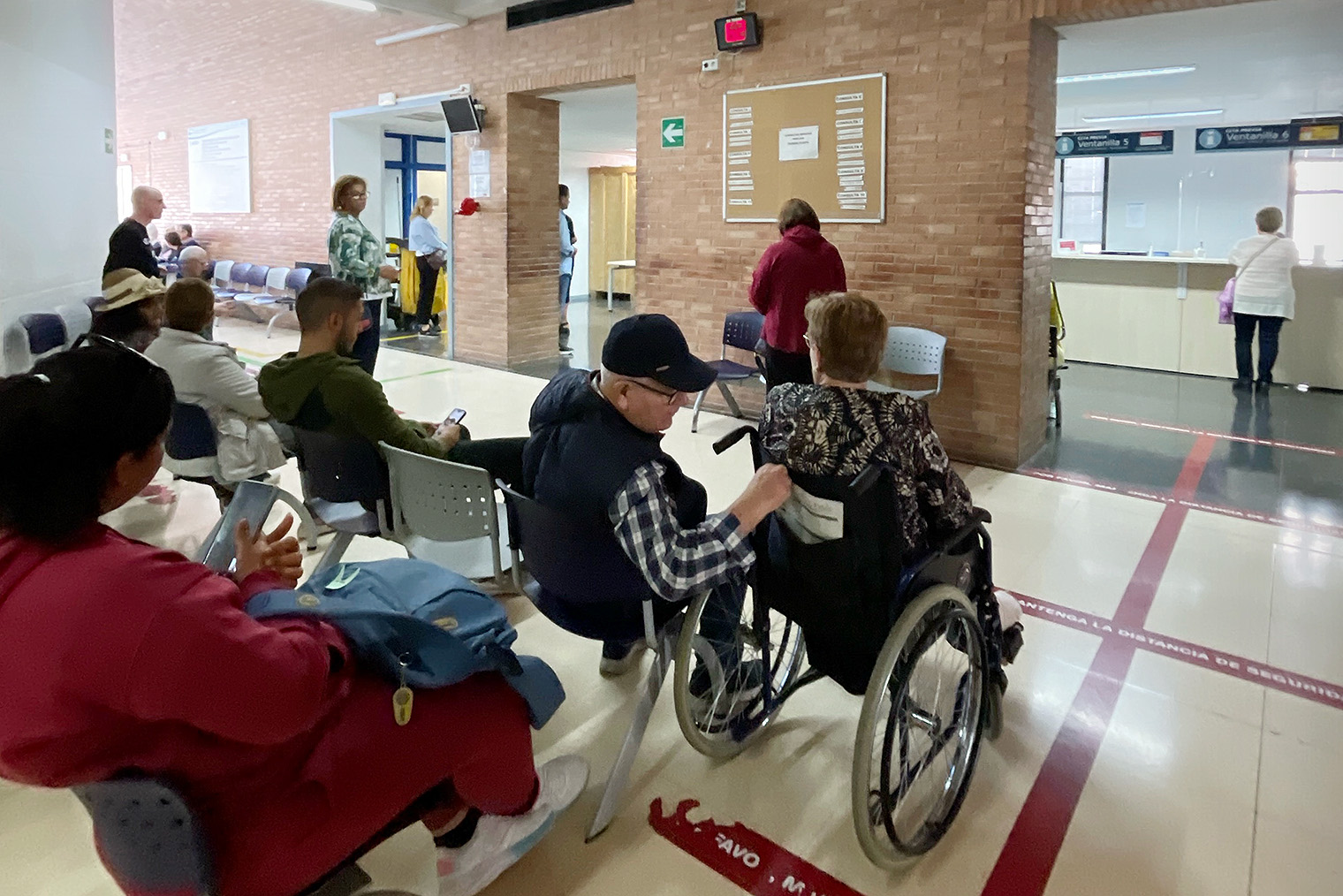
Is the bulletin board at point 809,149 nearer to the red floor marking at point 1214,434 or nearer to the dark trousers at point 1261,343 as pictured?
the red floor marking at point 1214,434

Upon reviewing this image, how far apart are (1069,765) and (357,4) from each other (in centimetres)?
858

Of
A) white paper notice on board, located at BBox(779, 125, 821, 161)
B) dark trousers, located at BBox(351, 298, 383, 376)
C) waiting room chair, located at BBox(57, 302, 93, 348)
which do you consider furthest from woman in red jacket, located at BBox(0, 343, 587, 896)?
white paper notice on board, located at BBox(779, 125, 821, 161)

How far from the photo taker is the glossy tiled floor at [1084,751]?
6.27ft

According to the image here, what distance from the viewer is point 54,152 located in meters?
4.73

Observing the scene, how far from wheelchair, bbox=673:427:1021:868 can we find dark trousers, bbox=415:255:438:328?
8.62 m

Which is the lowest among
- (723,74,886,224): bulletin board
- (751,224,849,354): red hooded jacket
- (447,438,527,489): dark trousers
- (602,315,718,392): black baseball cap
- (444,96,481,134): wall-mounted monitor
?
(447,438,527,489): dark trousers

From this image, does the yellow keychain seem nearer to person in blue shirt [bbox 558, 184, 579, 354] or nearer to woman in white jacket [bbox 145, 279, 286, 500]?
woman in white jacket [bbox 145, 279, 286, 500]

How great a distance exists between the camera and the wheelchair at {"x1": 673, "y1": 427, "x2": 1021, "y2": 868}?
1803 mm

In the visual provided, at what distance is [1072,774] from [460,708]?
5.17ft

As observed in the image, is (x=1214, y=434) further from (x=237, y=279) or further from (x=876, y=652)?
(x=237, y=279)

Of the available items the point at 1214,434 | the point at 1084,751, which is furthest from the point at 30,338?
the point at 1214,434

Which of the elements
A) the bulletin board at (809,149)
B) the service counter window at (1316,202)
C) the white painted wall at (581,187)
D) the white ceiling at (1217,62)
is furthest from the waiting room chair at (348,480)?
the white painted wall at (581,187)

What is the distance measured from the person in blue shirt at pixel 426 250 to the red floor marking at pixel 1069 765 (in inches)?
323

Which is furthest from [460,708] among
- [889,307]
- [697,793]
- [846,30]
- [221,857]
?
[846,30]
